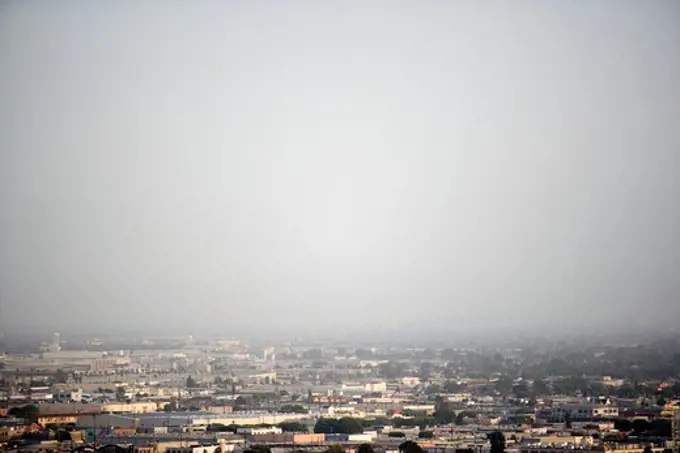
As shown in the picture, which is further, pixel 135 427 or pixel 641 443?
pixel 135 427

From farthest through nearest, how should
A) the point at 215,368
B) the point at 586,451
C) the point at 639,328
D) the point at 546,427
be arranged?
the point at 215,368, the point at 639,328, the point at 546,427, the point at 586,451

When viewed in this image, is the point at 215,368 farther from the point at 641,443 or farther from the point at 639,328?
the point at 641,443

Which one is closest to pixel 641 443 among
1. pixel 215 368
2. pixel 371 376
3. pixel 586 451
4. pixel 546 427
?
pixel 586 451

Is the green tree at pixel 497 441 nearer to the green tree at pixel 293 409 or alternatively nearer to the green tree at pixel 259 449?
the green tree at pixel 259 449

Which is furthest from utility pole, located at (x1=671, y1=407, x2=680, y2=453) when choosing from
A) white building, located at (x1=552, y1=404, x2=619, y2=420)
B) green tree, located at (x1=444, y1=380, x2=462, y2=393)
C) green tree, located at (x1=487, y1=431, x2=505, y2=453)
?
green tree, located at (x1=444, y1=380, x2=462, y2=393)

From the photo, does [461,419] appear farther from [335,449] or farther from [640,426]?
[335,449]

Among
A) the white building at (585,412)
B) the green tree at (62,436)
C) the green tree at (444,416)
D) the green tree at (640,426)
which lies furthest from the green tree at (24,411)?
the green tree at (640,426)

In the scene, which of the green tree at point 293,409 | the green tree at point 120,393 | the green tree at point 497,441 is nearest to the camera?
the green tree at point 497,441

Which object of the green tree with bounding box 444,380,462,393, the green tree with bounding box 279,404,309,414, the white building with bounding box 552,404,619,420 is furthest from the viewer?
the green tree with bounding box 444,380,462,393

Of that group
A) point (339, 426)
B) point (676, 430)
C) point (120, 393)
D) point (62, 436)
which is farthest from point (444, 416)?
point (120, 393)

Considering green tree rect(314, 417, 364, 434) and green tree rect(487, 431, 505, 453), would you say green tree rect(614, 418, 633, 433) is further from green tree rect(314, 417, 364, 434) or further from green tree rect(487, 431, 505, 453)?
green tree rect(314, 417, 364, 434)

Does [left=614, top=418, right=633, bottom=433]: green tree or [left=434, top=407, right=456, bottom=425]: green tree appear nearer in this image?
[left=614, top=418, right=633, bottom=433]: green tree
